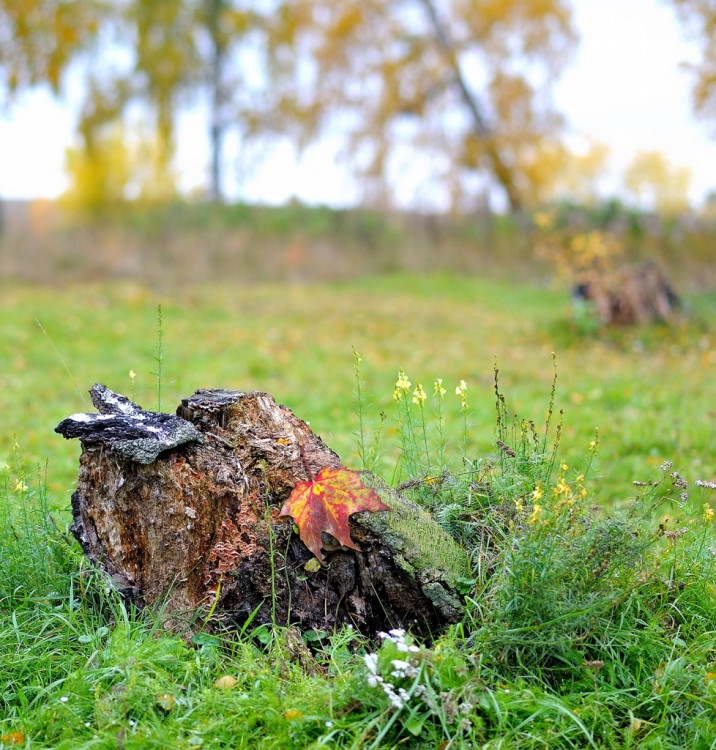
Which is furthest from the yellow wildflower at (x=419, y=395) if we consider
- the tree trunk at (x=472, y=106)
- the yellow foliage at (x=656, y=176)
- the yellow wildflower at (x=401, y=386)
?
the yellow foliage at (x=656, y=176)

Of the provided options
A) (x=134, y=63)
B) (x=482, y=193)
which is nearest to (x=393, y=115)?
(x=482, y=193)

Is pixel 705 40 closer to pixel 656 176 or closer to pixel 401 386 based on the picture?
pixel 401 386

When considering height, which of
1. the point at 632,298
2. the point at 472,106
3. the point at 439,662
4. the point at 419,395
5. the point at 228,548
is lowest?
the point at 439,662

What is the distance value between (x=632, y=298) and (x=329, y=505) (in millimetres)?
9647

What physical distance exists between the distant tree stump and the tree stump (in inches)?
364

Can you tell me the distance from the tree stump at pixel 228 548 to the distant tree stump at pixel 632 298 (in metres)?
9.25

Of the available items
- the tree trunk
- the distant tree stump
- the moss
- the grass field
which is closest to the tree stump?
the moss

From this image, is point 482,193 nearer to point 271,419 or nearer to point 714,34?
point 714,34

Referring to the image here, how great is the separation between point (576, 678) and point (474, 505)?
80 cm

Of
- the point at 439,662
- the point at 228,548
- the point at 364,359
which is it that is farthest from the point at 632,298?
the point at 439,662

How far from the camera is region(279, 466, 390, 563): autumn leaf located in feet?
9.59

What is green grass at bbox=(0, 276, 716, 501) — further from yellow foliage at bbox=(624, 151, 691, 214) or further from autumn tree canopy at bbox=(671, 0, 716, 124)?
yellow foliage at bbox=(624, 151, 691, 214)

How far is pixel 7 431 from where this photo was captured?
6578mm

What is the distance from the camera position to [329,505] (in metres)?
2.96
